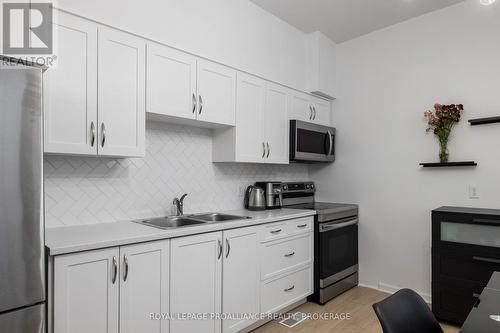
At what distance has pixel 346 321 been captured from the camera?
281cm

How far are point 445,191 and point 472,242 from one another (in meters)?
0.64

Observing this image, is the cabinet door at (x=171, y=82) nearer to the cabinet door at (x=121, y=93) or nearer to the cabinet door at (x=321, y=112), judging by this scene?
the cabinet door at (x=121, y=93)

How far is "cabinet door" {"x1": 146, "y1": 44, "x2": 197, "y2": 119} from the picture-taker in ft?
7.49

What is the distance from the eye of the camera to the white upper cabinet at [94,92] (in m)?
1.86

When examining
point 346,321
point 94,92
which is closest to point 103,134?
point 94,92

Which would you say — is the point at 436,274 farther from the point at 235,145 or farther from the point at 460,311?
the point at 235,145

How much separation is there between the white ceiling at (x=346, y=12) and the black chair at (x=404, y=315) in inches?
107

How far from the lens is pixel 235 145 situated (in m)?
2.89

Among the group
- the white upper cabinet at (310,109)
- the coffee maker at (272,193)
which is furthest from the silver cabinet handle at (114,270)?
the white upper cabinet at (310,109)

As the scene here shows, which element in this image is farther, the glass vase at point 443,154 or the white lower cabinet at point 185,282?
the glass vase at point 443,154

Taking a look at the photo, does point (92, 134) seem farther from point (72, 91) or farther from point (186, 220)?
point (186, 220)

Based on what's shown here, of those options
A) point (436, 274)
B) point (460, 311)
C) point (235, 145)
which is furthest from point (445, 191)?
point (235, 145)

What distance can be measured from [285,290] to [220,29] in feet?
7.82

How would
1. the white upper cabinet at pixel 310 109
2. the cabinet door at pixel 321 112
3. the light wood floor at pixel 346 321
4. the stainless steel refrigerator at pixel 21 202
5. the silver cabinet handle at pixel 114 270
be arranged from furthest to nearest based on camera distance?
the cabinet door at pixel 321 112, the white upper cabinet at pixel 310 109, the light wood floor at pixel 346 321, the silver cabinet handle at pixel 114 270, the stainless steel refrigerator at pixel 21 202
